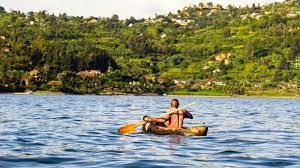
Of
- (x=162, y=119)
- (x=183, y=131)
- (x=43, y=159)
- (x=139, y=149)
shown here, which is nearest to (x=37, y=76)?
(x=162, y=119)

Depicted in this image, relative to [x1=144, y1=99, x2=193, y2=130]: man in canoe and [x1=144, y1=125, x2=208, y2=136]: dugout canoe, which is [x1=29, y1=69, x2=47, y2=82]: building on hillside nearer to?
[x1=144, y1=125, x2=208, y2=136]: dugout canoe

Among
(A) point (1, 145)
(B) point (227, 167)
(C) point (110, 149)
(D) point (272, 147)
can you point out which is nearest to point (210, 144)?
(D) point (272, 147)

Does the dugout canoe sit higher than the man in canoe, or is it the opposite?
the man in canoe

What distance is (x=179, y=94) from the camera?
654ft

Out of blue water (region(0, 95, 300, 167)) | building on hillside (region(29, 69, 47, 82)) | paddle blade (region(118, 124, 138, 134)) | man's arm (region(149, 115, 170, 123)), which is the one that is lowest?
blue water (region(0, 95, 300, 167))

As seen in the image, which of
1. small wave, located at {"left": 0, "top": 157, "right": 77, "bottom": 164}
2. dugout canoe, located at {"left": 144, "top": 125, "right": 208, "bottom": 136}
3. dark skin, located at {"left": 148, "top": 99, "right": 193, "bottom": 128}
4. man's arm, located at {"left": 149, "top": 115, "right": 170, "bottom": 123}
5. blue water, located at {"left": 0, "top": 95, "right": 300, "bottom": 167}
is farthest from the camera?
man's arm, located at {"left": 149, "top": 115, "right": 170, "bottom": 123}

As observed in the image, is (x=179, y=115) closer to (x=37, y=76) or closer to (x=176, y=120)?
(x=176, y=120)

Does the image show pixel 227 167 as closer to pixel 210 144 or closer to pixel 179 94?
pixel 210 144

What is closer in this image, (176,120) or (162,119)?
(176,120)

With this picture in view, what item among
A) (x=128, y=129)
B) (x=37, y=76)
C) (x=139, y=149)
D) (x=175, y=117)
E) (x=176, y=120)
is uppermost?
(x=37, y=76)

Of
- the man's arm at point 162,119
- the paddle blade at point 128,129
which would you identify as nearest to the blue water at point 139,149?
the paddle blade at point 128,129

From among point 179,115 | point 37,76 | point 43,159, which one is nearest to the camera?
point 43,159

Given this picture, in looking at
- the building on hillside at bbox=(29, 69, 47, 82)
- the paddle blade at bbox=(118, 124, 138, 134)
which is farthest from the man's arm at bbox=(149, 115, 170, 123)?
the building on hillside at bbox=(29, 69, 47, 82)

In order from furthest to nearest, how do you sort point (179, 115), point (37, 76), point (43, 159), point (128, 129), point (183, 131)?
point (37, 76) → point (128, 129) → point (183, 131) → point (179, 115) → point (43, 159)
